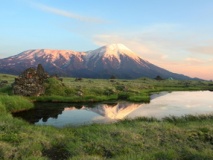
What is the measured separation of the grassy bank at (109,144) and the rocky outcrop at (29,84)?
3073 centimetres

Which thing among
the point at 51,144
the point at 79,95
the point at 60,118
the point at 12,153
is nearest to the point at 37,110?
the point at 60,118

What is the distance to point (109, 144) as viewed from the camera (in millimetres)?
18594

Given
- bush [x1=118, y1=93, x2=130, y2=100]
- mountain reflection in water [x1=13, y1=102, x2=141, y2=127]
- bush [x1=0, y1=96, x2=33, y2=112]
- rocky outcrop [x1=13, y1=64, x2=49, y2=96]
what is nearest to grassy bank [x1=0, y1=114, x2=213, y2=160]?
mountain reflection in water [x1=13, y1=102, x2=141, y2=127]

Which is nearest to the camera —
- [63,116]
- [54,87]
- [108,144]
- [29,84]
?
[108,144]

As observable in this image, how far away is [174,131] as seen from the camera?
22.0 metres

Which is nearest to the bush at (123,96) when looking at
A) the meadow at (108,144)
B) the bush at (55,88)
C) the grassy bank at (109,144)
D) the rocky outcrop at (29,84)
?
the bush at (55,88)

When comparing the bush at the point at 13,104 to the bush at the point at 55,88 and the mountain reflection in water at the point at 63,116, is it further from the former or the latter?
the bush at the point at 55,88

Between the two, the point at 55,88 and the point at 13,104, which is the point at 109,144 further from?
the point at 55,88

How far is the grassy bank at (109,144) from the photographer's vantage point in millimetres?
16172

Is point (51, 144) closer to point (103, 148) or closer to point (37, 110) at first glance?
point (103, 148)

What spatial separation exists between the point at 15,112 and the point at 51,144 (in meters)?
21.5

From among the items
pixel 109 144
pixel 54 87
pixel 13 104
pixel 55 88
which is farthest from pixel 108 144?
pixel 54 87

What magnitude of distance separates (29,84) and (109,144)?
37260 mm

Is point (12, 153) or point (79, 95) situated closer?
point (12, 153)
